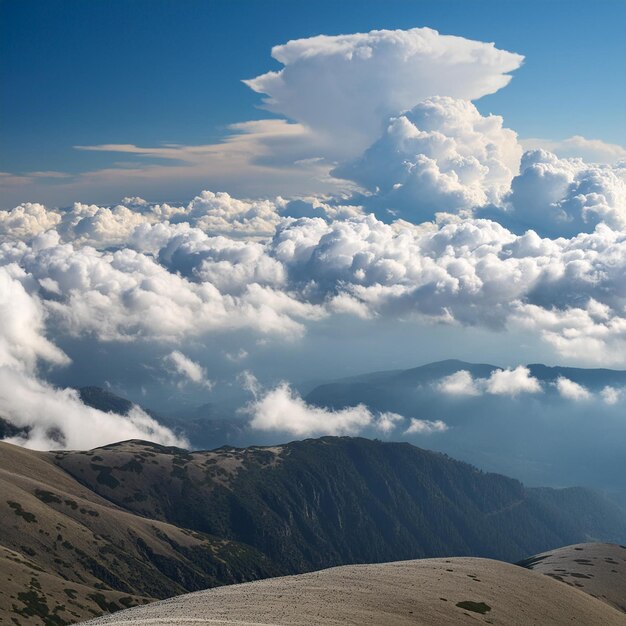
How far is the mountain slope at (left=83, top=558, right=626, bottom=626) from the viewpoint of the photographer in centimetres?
10688

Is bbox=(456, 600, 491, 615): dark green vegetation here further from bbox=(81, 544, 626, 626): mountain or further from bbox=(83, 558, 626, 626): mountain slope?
bbox=(83, 558, 626, 626): mountain slope

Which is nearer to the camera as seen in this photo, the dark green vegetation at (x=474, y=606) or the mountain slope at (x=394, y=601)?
the mountain slope at (x=394, y=601)

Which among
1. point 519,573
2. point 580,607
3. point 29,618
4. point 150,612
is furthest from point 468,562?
point 29,618

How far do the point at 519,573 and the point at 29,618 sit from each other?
146747 mm

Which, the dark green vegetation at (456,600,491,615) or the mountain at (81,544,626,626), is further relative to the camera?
the dark green vegetation at (456,600,491,615)

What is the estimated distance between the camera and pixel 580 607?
161 metres

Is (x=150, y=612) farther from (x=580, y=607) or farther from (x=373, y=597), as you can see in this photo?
(x=580, y=607)

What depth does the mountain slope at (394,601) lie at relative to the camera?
10688 cm

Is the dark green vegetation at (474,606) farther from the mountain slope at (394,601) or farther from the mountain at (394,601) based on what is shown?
the mountain slope at (394,601)

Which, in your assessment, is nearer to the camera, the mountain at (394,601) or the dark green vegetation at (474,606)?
the mountain at (394,601)

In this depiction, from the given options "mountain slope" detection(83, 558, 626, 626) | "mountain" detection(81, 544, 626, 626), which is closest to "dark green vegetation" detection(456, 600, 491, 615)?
"mountain" detection(81, 544, 626, 626)

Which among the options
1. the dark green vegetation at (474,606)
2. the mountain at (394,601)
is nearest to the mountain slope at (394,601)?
the mountain at (394,601)

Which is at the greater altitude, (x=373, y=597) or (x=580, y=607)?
(x=373, y=597)

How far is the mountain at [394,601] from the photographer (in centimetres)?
10688
